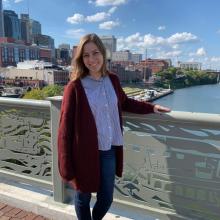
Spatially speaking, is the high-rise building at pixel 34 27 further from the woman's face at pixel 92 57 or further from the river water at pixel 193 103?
the woman's face at pixel 92 57

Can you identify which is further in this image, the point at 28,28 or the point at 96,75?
the point at 28,28

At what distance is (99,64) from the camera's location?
2.09 meters

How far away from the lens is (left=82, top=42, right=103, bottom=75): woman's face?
2.04 m

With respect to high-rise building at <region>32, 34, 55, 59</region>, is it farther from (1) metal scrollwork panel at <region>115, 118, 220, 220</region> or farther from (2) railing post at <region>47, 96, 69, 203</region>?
(1) metal scrollwork panel at <region>115, 118, 220, 220</region>

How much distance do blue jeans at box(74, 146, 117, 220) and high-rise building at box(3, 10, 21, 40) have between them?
155956 mm

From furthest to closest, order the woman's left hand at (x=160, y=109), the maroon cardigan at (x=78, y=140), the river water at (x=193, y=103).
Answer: the river water at (x=193, y=103) < the woman's left hand at (x=160, y=109) < the maroon cardigan at (x=78, y=140)

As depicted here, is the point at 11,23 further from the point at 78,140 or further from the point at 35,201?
the point at 78,140

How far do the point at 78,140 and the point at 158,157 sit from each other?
0.68 meters

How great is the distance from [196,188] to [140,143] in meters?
0.51

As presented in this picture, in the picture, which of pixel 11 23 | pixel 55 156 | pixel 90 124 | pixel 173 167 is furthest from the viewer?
pixel 11 23

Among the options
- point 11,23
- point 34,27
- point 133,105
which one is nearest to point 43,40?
point 34,27

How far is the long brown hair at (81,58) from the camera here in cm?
203

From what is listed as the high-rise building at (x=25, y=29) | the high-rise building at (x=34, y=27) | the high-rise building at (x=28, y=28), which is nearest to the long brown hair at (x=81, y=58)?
the high-rise building at (x=28, y=28)

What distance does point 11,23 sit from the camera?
150500 mm
